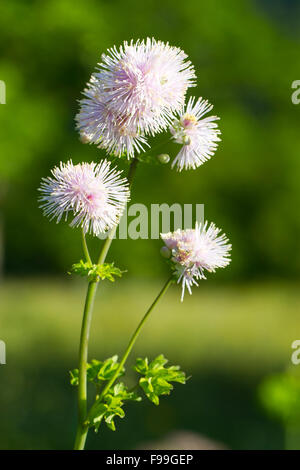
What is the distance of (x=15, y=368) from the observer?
31.0 feet

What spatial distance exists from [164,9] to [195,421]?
11.8 metres

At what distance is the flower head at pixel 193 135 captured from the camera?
1.75 metres

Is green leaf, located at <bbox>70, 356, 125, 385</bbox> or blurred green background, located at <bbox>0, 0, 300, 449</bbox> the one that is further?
blurred green background, located at <bbox>0, 0, 300, 449</bbox>

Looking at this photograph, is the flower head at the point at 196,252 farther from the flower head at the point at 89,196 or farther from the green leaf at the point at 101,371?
the green leaf at the point at 101,371

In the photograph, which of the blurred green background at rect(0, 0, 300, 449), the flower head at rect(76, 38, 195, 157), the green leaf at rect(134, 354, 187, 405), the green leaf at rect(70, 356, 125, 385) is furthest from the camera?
the blurred green background at rect(0, 0, 300, 449)

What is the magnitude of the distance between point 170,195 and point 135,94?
608 inches

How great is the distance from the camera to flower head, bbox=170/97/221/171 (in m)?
1.75

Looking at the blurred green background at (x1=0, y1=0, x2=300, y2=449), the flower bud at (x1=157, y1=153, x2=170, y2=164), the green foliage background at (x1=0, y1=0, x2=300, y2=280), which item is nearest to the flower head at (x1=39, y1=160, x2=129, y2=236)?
the flower bud at (x1=157, y1=153, x2=170, y2=164)

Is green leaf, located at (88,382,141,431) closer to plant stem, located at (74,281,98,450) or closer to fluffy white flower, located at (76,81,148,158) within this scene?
plant stem, located at (74,281,98,450)

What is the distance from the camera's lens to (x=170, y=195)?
17.0 metres

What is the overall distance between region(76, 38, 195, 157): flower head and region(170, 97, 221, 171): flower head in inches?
3.0

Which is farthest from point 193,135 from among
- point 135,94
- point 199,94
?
point 199,94

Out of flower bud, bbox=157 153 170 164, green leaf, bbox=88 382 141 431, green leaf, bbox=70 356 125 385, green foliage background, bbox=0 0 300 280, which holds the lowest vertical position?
green leaf, bbox=88 382 141 431
